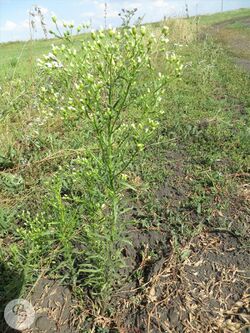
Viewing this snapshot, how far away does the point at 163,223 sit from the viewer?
331 cm

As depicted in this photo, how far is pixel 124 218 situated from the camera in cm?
332

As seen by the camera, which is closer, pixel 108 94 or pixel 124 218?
pixel 108 94

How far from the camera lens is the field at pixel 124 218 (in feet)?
6.95

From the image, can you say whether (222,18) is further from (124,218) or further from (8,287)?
(8,287)

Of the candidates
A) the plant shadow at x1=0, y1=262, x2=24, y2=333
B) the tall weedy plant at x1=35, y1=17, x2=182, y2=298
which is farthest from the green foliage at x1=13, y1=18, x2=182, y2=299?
the plant shadow at x1=0, y1=262, x2=24, y2=333

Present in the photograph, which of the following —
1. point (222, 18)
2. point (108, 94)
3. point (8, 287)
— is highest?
point (108, 94)

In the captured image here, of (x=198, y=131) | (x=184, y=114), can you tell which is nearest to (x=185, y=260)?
(x=198, y=131)

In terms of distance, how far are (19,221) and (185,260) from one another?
1.78 meters

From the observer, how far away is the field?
2.12 meters

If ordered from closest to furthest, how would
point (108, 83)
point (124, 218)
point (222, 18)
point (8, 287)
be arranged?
point (108, 83), point (8, 287), point (124, 218), point (222, 18)

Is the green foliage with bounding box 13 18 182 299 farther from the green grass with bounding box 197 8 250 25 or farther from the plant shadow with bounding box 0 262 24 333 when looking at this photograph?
the green grass with bounding box 197 8 250 25

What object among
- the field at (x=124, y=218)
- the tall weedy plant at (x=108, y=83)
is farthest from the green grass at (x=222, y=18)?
the tall weedy plant at (x=108, y=83)

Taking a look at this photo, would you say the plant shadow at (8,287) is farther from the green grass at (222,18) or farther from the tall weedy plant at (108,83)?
the green grass at (222,18)

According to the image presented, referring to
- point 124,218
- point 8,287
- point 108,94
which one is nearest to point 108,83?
point 108,94
